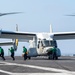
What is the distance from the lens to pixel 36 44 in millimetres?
40938

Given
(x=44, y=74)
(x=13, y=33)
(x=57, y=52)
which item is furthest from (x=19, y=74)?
(x=13, y=33)

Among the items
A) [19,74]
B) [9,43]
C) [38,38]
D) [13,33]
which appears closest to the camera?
[19,74]

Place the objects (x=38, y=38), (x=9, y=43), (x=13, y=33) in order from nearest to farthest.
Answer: (x=38, y=38)
(x=13, y=33)
(x=9, y=43)

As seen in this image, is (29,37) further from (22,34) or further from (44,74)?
(44,74)

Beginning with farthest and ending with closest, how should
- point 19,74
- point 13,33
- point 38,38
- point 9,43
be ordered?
1. point 9,43
2. point 13,33
3. point 38,38
4. point 19,74

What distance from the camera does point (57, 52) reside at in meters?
38.0

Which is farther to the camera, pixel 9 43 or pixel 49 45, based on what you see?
pixel 9 43

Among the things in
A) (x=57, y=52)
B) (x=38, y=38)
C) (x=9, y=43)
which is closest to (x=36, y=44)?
(x=38, y=38)

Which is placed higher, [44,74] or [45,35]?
[45,35]

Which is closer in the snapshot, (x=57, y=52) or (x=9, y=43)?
(x=57, y=52)

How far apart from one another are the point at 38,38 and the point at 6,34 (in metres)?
6.15

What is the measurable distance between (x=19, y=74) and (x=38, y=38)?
84.0 feet

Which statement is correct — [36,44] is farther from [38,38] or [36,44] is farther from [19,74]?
[19,74]

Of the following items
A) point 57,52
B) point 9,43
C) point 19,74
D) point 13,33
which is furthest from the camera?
point 9,43
